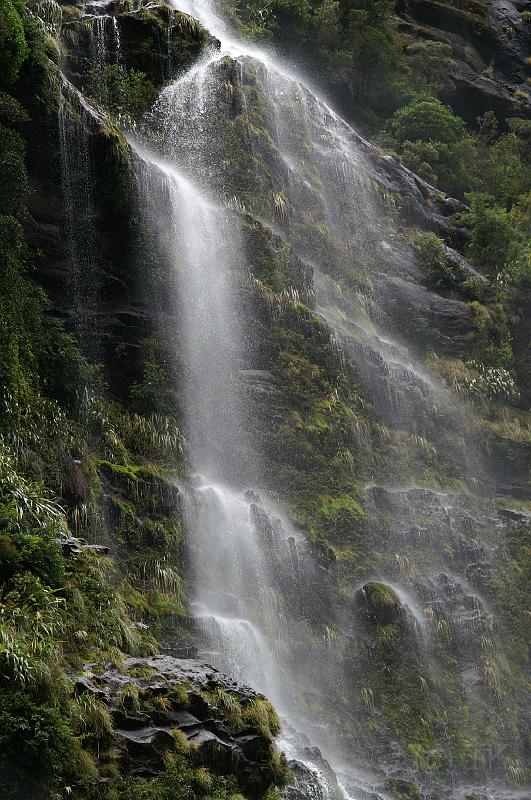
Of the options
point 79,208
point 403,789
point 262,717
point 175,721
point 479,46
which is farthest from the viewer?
point 479,46

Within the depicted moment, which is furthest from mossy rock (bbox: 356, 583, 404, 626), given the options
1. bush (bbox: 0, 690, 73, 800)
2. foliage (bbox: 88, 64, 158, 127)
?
foliage (bbox: 88, 64, 158, 127)

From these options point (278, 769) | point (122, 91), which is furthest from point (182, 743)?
point (122, 91)

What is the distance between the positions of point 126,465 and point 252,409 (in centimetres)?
417

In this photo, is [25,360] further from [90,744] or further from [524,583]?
[524,583]

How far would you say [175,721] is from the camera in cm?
898

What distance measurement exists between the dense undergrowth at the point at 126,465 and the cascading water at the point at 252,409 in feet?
1.91

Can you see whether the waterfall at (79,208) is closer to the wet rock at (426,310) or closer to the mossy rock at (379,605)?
the mossy rock at (379,605)

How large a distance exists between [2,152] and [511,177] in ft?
73.4

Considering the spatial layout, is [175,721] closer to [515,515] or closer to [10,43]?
[10,43]

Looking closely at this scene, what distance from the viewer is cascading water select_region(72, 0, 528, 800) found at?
1459 cm

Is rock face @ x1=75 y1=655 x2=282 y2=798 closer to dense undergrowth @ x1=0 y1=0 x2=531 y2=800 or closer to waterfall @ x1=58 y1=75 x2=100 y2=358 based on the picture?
dense undergrowth @ x1=0 y1=0 x2=531 y2=800

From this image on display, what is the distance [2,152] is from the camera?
14789 millimetres

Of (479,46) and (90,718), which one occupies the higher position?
(479,46)

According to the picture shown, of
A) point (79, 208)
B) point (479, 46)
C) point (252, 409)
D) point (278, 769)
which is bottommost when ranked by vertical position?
point (278, 769)
